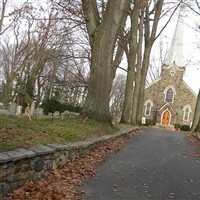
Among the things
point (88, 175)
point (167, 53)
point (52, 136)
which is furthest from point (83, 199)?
point (167, 53)

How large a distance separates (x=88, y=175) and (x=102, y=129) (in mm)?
5451

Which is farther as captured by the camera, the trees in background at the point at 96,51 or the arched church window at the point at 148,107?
the arched church window at the point at 148,107

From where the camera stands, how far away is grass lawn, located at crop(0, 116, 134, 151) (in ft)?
22.3

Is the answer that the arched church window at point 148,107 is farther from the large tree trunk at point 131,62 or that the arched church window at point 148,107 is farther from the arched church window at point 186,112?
the large tree trunk at point 131,62

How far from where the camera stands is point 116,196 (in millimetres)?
6324

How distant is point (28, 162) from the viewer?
5961 mm

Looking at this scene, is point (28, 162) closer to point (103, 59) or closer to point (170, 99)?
point (103, 59)

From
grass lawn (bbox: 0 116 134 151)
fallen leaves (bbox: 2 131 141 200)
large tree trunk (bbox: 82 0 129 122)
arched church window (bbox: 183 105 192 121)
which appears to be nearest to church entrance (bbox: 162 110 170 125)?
arched church window (bbox: 183 105 192 121)

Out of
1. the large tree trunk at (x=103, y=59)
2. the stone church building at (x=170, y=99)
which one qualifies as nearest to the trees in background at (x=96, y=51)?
the large tree trunk at (x=103, y=59)

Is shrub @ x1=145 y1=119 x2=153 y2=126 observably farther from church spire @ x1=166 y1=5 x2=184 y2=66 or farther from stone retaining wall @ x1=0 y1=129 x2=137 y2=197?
stone retaining wall @ x1=0 y1=129 x2=137 y2=197

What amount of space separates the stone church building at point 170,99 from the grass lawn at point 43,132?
1951 inches

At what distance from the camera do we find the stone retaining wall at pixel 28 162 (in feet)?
17.4

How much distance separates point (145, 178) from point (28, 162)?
9.06ft

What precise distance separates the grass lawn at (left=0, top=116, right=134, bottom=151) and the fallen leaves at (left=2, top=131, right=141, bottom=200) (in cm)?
60
